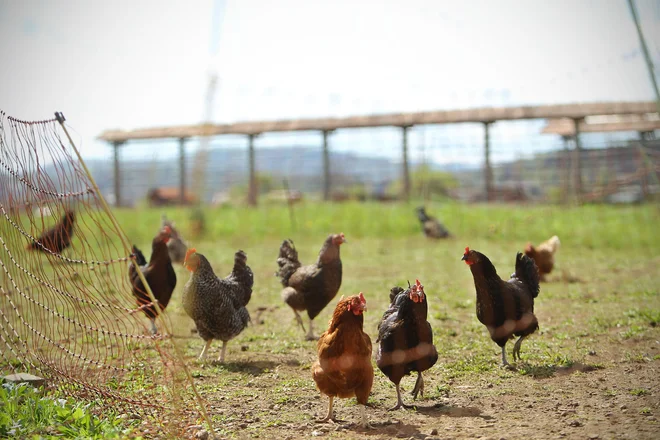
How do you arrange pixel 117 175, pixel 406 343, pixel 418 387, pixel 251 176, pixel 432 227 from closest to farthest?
pixel 406 343 < pixel 418 387 < pixel 432 227 < pixel 251 176 < pixel 117 175

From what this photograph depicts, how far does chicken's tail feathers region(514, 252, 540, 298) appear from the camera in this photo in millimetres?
→ 5457

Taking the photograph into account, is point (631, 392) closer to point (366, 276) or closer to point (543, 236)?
point (366, 276)

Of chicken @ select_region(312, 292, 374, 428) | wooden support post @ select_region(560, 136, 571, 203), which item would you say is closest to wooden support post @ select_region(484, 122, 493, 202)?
wooden support post @ select_region(560, 136, 571, 203)

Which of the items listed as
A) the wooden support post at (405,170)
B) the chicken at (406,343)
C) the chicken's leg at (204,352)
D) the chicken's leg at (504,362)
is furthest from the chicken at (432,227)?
the chicken at (406,343)

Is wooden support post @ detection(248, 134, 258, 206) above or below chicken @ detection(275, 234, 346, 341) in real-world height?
above

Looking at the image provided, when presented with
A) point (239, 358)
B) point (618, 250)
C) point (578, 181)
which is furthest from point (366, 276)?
point (578, 181)

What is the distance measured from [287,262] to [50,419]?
3.45 m

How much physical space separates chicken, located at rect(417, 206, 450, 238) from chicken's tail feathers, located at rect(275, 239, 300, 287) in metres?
6.86

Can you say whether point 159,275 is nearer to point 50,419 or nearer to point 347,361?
point 50,419

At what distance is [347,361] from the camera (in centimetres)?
398

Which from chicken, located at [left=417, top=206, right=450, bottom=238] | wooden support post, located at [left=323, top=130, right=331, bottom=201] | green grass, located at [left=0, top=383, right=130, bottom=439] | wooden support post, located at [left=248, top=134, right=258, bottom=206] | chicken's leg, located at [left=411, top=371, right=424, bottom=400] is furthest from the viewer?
wooden support post, located at [left=248, top=134, right=258, bottom=206]

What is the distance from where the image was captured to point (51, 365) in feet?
14.6

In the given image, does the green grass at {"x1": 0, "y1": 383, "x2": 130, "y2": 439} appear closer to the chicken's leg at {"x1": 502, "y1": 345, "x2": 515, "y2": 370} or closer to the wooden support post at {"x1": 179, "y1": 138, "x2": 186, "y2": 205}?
the chicken's leg at {"x1": 502, "y1": 345, "x2": 515, "y2": 370}

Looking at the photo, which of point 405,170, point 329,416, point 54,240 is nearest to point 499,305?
point 329,416
